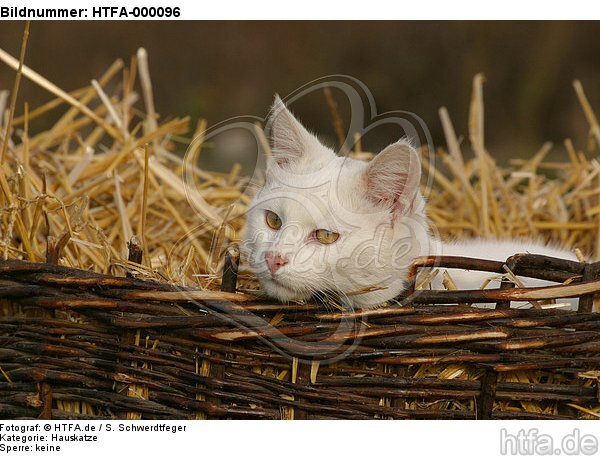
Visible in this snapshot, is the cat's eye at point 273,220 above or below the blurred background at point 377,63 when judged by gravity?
below

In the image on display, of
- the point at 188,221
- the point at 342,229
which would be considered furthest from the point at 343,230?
the point at 188,221

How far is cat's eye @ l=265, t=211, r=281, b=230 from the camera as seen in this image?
1544 mm

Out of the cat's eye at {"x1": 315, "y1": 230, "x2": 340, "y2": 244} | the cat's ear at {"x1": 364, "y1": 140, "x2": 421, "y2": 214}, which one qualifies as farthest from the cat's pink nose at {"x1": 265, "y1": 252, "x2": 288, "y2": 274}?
the cat's ear at {"x1": 364, "y1": 140, "x2": 421, "y2": 214}

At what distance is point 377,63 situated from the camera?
5.32 meters

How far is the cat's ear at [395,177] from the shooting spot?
1400 mm

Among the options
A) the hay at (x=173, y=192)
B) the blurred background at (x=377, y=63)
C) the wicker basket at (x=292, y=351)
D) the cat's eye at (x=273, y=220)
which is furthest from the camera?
the blurred background at (x=377, y=63)

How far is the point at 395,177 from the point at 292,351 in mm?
409

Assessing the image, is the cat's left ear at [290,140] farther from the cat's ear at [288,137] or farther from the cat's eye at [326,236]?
the cat's eye at [326,236]

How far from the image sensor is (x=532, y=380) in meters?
1.47

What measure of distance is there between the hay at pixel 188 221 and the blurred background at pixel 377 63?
226 cm

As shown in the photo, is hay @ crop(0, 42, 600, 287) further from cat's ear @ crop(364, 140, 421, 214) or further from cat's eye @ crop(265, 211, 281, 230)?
cat's ear @ crop(364, 140, 421, 214)

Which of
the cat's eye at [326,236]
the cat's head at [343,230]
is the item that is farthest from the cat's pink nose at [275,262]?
the cat's eye at [326,236]

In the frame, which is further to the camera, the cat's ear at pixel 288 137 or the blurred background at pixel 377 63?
the blurred background at pixel 377 63

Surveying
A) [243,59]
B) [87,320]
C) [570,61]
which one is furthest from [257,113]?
[87,320]
